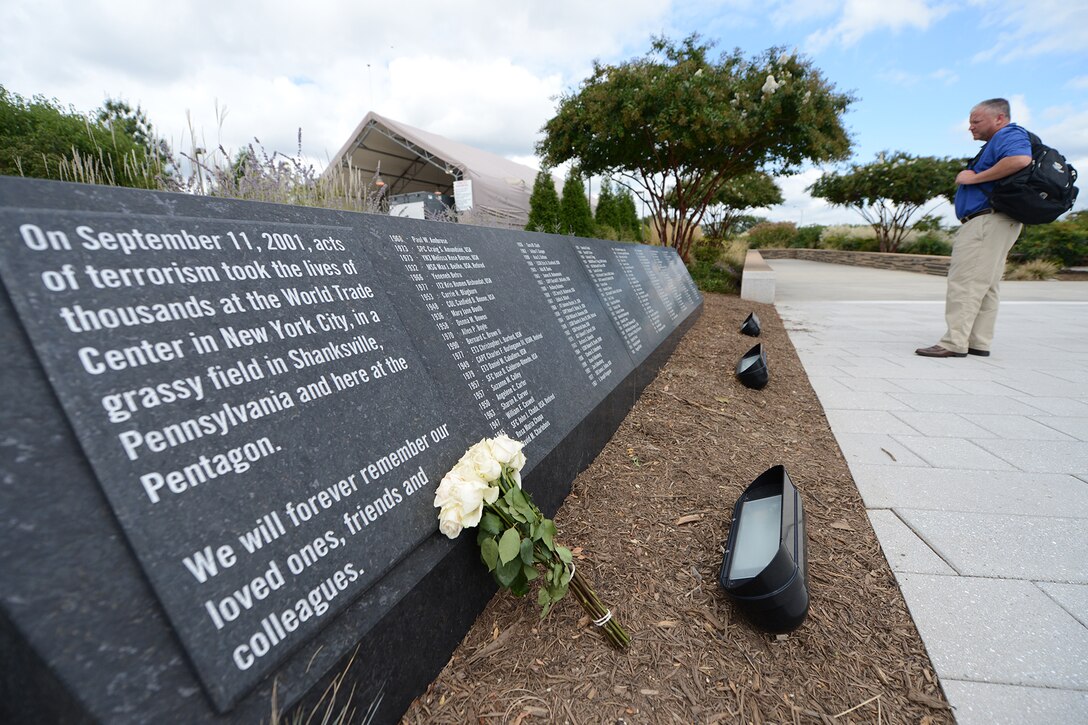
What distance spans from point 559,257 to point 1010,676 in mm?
2696

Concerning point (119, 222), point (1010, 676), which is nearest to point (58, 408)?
point (119, 222)

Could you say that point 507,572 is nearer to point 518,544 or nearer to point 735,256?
point 518,544

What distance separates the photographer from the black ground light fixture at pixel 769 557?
1.42m

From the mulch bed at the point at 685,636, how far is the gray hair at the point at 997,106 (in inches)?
167

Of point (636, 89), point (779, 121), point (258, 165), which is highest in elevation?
point (636, 89)

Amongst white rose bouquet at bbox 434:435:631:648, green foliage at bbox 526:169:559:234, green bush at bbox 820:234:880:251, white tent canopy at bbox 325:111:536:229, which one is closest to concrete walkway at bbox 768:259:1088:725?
white rose bouquet at bbox 434:435:631:648

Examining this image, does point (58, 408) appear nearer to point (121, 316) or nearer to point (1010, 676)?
point (121, 316)

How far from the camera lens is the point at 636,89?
29.7 ft

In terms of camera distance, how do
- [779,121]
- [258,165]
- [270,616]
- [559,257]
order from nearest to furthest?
[270,616], [559,257], [258,165], [779,121]

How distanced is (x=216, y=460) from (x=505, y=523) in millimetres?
702

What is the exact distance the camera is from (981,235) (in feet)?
15.1

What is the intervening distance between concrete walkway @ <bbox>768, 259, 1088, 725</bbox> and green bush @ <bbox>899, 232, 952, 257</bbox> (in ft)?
66.3

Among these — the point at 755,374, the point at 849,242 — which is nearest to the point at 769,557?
the point at 755,374

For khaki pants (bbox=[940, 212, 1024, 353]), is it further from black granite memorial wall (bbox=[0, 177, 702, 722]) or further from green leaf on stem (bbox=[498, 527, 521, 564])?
black granite memorial wall (bbox=[0, 177, 702, 722])
